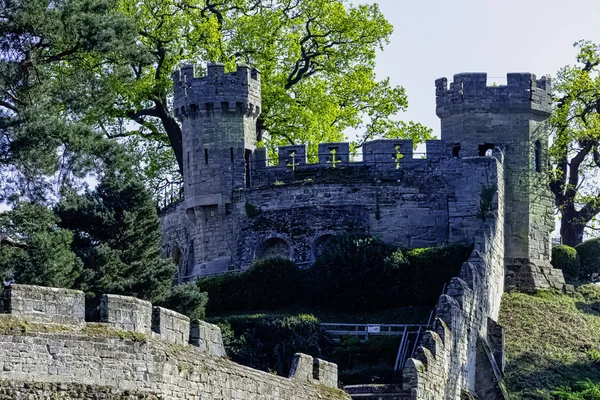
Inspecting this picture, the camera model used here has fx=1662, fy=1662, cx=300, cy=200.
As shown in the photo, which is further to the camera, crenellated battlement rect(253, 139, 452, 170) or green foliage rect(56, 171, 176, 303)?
crenellated battlement rect(253, 139, 452, 170)

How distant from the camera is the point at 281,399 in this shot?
1083 inches

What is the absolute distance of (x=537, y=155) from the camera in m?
50.2

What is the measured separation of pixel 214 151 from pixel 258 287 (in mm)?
5416

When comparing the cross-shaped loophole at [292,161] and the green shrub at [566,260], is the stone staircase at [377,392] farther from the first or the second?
the green shrub at [566,260]

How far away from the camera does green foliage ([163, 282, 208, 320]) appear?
131 ft

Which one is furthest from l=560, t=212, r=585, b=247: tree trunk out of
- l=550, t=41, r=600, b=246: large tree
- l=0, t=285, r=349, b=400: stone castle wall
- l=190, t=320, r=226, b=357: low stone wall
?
l=190, t=320, r=226, b=357: low stone wall

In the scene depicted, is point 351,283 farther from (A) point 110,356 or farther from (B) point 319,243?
(A) point 110,356

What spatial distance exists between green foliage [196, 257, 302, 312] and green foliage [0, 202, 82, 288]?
7.65 metres

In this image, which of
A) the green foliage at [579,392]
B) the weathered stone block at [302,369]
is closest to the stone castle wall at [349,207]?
the green foliage at [579,392]

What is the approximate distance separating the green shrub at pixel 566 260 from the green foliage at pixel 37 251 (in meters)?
18.0

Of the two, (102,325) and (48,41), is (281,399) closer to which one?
(102,325)

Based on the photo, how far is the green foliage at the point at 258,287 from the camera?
44.7 m

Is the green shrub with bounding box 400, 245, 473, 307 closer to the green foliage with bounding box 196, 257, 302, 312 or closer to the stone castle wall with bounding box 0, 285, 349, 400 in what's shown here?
the green foliage with bounding box 196, 257, 302, 312

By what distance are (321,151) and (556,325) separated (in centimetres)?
885
